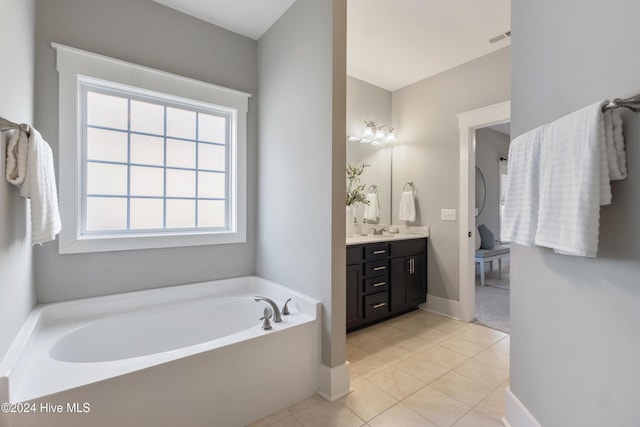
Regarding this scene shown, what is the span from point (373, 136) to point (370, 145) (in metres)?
0.12

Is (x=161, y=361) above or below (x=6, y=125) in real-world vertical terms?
below

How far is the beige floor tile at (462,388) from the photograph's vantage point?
73.7 inches

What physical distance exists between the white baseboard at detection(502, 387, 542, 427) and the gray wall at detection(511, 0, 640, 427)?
0.13 feet

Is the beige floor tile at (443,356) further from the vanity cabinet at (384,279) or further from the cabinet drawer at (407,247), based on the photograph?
the cabinet drawer at (407,247)

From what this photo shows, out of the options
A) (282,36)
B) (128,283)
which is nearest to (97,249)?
(128,283)

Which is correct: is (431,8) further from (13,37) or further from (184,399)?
(184,399)

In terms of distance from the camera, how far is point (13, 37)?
1351 mm

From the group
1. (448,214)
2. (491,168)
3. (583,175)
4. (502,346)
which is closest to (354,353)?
(502,346)

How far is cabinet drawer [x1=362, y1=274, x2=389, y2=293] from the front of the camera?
292 cm

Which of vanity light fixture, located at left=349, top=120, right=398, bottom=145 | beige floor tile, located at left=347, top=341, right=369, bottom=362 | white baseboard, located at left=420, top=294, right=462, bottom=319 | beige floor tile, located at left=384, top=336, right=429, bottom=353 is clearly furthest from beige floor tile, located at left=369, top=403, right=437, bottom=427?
vanity light fixture, located at left=349, top=120, right=398, bottom=145

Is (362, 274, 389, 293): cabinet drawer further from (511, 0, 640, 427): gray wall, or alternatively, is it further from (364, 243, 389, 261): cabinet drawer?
(511, 0, 640, 427): gray wall

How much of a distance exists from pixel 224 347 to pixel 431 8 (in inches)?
111

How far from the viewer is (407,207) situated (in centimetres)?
367

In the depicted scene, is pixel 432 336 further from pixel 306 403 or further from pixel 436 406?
pixel 306 403
